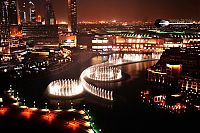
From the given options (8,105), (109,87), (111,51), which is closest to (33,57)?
(111,51)

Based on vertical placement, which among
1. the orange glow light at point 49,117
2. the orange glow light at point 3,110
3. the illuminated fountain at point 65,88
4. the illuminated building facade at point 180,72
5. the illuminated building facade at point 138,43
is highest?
the illuminated building facade at point 138,43

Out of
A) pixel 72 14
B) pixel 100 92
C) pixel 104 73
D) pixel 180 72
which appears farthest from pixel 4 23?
pixel 180 72

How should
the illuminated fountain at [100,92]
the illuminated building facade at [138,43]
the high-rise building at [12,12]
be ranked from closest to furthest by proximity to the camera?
the illuminated fountain at [100,92], the illuminated building facade at [138,43], the high-rise building at [12,12]

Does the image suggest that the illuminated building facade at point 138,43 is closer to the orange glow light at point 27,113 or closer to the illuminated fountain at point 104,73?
the illuminated fountain at point 104,73

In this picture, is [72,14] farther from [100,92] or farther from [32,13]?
[100,92]

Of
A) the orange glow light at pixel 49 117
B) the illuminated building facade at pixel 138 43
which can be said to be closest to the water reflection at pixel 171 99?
the orange glow light at pixel 49 117

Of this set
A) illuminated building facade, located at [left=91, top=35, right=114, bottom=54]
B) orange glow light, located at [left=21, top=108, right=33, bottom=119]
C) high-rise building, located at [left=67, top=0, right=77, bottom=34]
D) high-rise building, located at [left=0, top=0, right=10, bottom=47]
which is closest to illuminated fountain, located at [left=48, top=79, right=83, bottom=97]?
orange glow light, located at [left=21, top=108, right=33, bottom=119]
